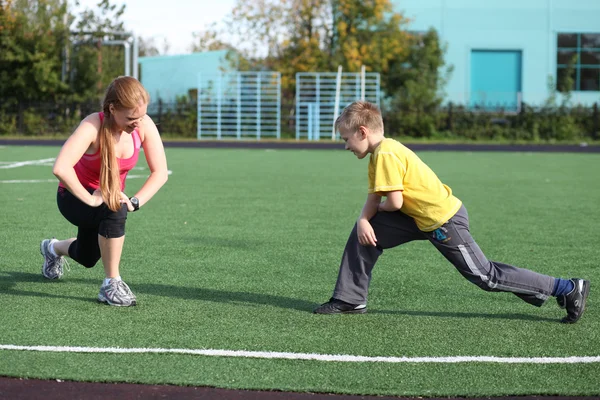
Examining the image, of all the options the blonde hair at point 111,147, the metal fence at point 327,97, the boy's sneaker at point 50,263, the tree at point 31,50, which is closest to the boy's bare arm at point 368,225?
the blonde hair at point 111,147

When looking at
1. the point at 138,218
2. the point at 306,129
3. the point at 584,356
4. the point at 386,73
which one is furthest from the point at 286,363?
the point at 386,73

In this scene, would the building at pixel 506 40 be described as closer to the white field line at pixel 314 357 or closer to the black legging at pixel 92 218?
the black legging at pixel 92 218

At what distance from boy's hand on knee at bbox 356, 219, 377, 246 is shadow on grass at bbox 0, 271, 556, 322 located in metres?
0.51

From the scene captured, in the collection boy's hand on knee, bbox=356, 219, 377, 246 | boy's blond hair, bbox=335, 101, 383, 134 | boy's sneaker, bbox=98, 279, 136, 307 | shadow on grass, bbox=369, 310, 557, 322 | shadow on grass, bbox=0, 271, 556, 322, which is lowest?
shadow on grass, bbox=369, 310, 557, 322

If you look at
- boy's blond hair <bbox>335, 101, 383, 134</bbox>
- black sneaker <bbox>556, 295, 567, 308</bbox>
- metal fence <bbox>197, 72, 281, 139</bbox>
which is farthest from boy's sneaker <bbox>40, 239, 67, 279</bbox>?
metal fence <bbox>197, 72, 281, 139</bbox>

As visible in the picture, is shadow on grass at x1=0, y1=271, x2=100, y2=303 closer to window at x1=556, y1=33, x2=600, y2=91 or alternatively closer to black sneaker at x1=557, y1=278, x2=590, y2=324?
black sneaker at x1=557, y1=278, x2=590, y2=324

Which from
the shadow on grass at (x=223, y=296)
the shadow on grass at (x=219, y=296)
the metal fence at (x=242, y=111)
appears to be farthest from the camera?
the metal fence at (x=242, y=111)

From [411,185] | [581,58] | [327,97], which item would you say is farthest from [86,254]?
[581,58]

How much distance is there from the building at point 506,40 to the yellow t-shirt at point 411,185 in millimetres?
35209

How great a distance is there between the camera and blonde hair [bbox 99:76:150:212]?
492cm

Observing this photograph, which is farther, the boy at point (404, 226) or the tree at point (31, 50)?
the tree at point (31, 50)

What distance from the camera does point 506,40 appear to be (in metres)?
39.8

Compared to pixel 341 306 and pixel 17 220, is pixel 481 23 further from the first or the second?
pixel 341 306

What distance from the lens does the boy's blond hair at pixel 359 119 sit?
482cm
